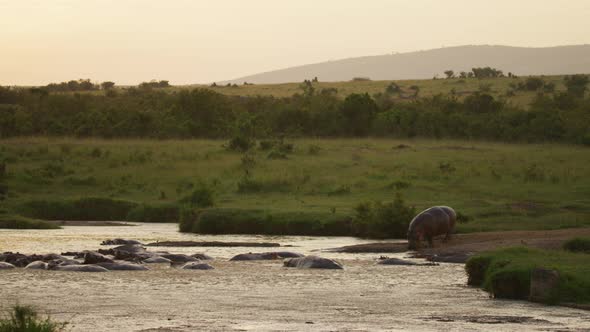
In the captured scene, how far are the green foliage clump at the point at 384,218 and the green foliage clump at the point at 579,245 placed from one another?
9779 mm

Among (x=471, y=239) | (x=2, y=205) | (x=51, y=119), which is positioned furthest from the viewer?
(x=51, y=119)

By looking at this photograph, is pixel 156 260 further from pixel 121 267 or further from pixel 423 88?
pixel 423 88

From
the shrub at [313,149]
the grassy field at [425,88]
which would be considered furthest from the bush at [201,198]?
the grassy field at [425,88]

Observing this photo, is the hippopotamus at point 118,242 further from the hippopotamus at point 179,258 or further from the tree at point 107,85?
the tree at point 107,85

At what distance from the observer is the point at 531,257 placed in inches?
934

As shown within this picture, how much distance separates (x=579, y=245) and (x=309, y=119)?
46.8m

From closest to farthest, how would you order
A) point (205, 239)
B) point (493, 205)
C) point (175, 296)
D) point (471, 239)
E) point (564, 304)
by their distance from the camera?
point (564, 304) < point (175, 296) < point (471, 239) < point (205, 239) < point (493, 205)

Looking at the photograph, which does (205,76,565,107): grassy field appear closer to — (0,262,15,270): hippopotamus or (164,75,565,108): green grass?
(164,75,565,108): green grass

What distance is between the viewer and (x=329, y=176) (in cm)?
4941

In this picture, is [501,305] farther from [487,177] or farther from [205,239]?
[487,177]

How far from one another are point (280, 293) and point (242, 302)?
158 cm

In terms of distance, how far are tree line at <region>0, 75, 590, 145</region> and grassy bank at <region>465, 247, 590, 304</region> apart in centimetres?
3603

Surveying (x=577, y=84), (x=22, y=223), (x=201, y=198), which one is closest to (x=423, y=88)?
(x=577, y=84)

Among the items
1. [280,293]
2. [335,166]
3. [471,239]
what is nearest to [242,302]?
[280,293]
